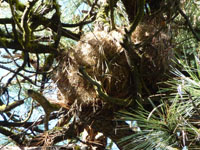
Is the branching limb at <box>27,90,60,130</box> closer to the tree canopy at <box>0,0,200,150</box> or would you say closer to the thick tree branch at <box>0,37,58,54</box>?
the tree canopy at <box>0,0,200,150</box>

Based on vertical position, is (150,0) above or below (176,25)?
above

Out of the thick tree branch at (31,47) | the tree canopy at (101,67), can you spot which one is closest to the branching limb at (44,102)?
the tree canopy at (101,67)

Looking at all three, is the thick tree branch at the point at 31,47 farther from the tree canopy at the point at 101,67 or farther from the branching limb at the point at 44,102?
the branching limb at the point at 44,102

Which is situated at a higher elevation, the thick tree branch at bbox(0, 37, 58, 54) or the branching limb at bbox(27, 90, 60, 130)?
the thick tree branch at bbox(0, 37, 58, 54)

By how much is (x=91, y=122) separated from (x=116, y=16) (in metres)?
0.61

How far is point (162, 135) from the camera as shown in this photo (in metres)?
1.43

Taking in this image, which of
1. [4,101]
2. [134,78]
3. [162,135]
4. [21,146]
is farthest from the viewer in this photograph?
[4,101]

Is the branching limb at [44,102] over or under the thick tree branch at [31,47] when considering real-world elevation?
under

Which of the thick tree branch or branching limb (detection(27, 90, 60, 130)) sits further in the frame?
the thick tree branch

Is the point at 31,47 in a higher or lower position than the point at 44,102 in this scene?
higher

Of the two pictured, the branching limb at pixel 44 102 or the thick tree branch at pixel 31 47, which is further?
the thick tree branch at pixel 31 47

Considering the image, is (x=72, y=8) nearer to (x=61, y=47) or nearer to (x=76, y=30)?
(x=76, y=30)

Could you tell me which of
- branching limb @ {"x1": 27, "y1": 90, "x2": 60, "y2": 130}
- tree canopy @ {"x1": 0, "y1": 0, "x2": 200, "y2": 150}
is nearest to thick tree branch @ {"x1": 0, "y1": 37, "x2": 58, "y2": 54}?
tree canopy @ {"x1": 0, "y1": 0, "x2": 200, "y2": 150}

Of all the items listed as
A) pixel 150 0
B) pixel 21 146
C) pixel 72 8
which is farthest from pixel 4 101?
pixel 150 0
